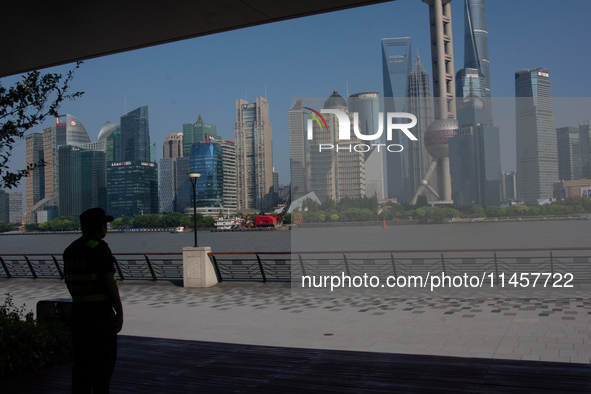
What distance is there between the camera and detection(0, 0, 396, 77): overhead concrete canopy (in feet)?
10.7

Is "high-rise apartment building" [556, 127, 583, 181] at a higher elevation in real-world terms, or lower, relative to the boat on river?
higher

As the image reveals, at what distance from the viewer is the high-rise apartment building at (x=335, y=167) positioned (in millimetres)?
15047

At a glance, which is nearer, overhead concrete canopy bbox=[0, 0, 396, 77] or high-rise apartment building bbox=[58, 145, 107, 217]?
overhead concrete canopy bbox=[0, 0, 396, 77]

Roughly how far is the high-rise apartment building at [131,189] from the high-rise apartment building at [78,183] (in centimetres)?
356

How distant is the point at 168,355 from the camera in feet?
18.7

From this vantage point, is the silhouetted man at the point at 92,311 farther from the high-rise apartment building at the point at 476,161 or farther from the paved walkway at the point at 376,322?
the high-rise apartment building at the point at 476,161

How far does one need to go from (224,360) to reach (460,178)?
746 inches

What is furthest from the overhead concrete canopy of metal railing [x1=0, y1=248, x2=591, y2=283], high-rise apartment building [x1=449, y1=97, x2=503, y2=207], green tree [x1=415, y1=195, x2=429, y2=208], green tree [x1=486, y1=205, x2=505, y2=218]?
green tree [x1=486, y1=205, x2=505, y2=218]

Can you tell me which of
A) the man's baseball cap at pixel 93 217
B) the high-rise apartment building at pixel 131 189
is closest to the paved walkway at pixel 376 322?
the man's baseball cap at pixel 93 217

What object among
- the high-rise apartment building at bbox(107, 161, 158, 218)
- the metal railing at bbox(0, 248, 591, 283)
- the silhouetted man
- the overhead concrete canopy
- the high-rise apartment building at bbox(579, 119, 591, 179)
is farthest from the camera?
the high-rise apartment building at bbox(107, 161, 158, 218)

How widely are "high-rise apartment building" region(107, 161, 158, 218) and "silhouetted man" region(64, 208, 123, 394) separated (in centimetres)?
15301

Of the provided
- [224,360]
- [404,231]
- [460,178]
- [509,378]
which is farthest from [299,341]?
[404,231]

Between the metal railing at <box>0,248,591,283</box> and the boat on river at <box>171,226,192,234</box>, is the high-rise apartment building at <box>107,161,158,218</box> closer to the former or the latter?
the boat on river at <box>171,226,192,234</box>

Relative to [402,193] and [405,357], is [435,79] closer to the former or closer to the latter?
[402,193]
